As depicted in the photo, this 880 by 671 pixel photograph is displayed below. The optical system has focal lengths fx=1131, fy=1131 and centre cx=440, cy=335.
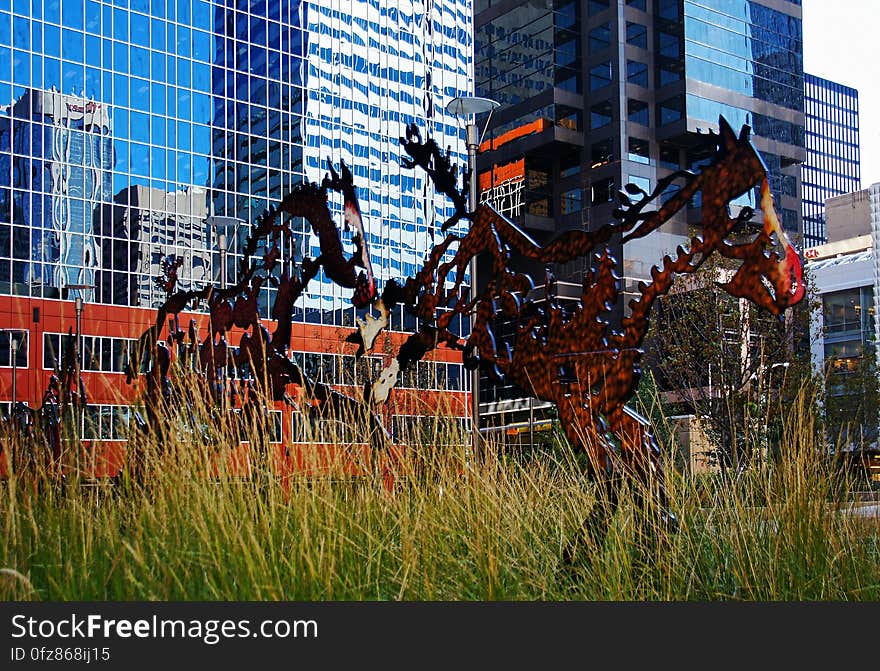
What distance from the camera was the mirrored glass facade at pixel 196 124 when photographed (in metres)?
40.8

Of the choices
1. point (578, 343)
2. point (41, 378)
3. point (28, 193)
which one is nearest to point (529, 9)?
point (28, 193)

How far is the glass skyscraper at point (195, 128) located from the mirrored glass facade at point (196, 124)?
2.5 inches

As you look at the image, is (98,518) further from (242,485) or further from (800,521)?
(800,521)

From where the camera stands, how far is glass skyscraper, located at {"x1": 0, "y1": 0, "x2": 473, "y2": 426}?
134 feet

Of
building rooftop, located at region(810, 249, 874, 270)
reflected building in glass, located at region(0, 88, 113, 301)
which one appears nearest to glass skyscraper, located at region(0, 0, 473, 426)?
reflected building in glass, located at region(0, 88, 113, 301)

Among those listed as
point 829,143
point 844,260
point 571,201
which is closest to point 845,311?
point 844,260

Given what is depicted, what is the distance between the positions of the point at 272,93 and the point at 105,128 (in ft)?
25.9

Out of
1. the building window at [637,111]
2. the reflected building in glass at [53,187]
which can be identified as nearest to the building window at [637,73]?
the building window at [637,111]

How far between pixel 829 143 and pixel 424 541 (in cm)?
11449

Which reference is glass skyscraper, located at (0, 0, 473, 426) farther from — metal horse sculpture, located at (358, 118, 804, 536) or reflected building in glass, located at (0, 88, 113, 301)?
metal horse sculpture, located at (358, 118, 804, 536)

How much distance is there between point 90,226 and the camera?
42156mm

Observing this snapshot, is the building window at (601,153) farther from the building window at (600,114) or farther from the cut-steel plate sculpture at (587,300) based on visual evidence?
the cut-steel plate sculpture at (587,300)

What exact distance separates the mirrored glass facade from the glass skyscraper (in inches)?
2.5

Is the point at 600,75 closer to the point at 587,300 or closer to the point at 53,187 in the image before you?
the point at 53,187
